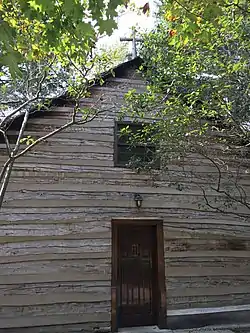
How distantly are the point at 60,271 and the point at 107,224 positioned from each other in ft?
3.31

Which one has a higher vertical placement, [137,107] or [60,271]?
[137,107]

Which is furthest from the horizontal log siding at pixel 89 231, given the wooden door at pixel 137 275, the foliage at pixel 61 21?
the foliage at pixel 61 21

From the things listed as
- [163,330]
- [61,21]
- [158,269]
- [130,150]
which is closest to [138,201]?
[130,150]

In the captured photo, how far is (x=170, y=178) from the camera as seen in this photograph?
5.73 m

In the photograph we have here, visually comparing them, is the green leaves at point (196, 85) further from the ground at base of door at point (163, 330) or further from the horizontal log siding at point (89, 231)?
the ground at base of door at point (163, 330)

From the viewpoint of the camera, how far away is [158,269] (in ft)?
17.5

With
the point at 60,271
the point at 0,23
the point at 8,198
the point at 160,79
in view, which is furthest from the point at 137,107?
the point at 0,23

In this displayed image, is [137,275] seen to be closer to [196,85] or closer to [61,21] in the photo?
[196,85]

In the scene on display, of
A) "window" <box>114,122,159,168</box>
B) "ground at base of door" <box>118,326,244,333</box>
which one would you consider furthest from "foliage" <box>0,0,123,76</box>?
"ground at base of door" <box>118,326,244,333</box>

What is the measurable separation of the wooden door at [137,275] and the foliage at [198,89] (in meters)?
1.30

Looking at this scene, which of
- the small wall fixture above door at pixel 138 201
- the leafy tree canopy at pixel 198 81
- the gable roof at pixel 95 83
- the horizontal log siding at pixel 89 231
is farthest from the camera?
the small wall fixture above door at pixel 138 201

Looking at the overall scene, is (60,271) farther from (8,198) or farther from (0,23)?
(0,23)

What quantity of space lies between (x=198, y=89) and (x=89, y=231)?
8.88 ft

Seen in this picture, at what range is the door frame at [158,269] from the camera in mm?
5039
